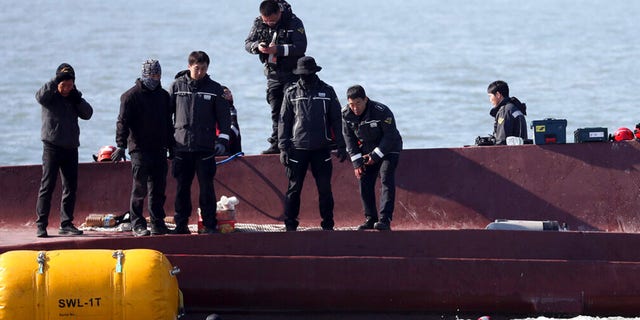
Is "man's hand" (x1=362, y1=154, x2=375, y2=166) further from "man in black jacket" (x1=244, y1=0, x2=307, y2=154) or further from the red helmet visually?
the red helmet

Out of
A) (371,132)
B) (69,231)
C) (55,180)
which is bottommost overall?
(69,231)

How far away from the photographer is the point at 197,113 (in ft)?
41.5

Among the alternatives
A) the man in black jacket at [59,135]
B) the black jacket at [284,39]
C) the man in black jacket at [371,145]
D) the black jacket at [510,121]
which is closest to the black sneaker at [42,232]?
the man in black jacket at [59,135]

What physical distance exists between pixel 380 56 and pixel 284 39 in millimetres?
30338

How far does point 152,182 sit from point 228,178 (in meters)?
1.57

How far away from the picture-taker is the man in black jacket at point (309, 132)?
1277 centimetres

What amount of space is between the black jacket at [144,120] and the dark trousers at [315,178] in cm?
117

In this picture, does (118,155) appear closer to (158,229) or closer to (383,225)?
(158,229)

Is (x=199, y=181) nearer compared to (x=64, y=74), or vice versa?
(x=64, y=74)

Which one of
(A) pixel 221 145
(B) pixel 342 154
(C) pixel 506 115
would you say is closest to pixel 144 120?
(A) pixel 221 145

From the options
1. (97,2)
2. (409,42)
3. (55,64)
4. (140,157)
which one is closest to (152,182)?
(140,157)

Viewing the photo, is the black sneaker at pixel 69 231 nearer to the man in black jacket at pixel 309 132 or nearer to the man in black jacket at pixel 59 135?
the man in black jacket at pixel 59 135

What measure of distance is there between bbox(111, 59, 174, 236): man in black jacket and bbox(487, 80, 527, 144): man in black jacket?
3444 mm

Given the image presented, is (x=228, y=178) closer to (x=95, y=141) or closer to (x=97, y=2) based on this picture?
(x=95, y=141)
